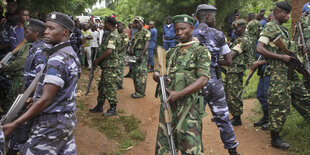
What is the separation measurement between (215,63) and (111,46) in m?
2.67

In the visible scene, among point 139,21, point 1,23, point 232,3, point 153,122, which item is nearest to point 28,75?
point 1,23

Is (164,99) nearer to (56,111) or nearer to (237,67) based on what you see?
(56,111)

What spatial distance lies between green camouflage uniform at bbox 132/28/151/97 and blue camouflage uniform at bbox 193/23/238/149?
3.92m

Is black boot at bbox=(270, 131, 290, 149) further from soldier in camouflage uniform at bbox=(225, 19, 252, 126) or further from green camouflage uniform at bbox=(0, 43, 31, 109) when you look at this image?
green camouflage uniform at bbox=(0, 43, 31, 109)

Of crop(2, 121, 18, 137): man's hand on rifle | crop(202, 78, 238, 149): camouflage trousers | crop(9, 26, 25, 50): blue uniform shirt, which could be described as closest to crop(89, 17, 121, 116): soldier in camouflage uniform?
crop(9, 26, 25, 50): blue uniform shirt

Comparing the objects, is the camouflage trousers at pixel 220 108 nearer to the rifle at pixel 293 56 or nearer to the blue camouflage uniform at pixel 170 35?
the rifle at pixel 293 56

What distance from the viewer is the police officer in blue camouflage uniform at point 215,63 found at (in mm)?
4000

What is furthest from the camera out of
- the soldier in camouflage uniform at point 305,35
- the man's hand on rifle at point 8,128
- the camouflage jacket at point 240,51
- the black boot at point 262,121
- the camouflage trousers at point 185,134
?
the black boot at point 262,121

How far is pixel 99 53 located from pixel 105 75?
0.52 m

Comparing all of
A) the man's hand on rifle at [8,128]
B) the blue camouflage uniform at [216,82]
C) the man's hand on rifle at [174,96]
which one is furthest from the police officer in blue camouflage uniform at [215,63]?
the man's hand on rifle at [8,128]

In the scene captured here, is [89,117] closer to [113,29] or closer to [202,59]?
[113,29]

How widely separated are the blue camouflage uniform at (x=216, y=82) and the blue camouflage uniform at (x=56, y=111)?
2.03m

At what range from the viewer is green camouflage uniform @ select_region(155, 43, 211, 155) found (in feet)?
9.62

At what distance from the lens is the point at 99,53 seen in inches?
247
